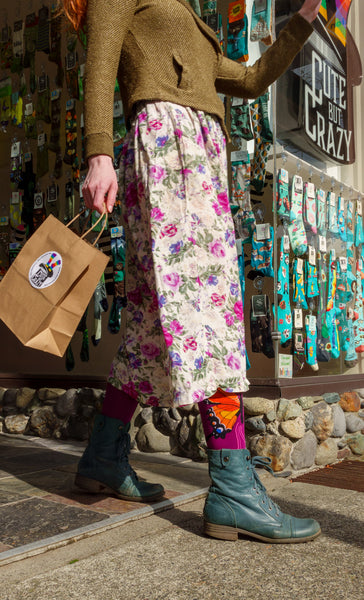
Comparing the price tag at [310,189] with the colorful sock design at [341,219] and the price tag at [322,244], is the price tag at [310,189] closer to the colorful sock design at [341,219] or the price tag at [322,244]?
the price tag at [322,244]

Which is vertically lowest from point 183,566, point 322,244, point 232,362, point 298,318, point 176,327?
point 183,566

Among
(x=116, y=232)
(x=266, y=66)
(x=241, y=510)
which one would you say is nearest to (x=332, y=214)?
(x=116, y=232)

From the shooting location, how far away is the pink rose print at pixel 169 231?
1762 millimetres

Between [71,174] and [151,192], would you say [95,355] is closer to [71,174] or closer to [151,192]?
[71,174]

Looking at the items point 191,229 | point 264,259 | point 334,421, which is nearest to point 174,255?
point 191,229

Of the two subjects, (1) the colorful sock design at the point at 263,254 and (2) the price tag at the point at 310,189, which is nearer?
(1) the colorful sock design at the point at 263,254

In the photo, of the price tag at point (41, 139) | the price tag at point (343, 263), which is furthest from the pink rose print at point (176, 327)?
the price tag at point (41, 139)

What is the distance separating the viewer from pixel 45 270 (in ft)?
5.32

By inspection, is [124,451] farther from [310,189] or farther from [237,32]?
[237,32]

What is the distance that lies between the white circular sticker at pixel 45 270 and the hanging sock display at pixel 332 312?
7.85ft

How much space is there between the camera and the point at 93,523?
71.6 inches

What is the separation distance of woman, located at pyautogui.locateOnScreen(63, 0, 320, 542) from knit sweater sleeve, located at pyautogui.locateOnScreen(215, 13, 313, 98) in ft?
0.32

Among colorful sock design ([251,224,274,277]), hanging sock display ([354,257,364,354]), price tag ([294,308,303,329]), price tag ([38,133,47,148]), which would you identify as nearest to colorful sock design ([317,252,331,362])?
price tag ([294,308,303,329])

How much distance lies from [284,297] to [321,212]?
2.64ft
